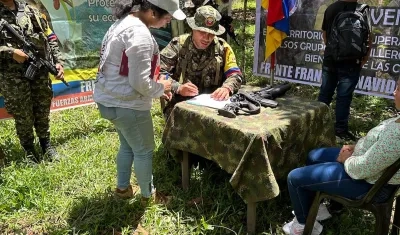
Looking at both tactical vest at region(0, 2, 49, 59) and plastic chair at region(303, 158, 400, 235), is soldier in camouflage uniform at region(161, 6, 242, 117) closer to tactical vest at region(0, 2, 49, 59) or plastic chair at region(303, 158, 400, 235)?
tactical vest at region(0, 2, 49, 59)

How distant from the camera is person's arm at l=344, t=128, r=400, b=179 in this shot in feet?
5.55

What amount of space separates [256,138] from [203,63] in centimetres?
133

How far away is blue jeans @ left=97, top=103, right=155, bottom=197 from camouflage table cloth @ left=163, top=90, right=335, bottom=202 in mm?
283

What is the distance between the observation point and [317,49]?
4512mm

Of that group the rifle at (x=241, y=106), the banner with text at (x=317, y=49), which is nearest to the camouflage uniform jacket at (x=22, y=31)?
the rifle at (x=241, y=106)

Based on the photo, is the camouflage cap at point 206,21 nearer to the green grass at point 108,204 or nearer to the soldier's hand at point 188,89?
the soldier's hand at point 188,89

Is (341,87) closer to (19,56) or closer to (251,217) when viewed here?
A: (251,217)

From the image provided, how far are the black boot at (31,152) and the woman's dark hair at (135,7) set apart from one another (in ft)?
6.56

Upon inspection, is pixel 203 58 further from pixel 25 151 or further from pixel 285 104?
pixel 25 151

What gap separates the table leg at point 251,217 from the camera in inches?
91.3

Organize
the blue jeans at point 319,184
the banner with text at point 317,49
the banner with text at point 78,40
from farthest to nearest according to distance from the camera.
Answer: the banner with text at point 78,40, the banner with text at point 317,49, the blue jeans at point 319,184

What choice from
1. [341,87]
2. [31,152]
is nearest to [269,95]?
[341,87]

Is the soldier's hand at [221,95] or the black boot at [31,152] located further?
the black boot at [31,152]

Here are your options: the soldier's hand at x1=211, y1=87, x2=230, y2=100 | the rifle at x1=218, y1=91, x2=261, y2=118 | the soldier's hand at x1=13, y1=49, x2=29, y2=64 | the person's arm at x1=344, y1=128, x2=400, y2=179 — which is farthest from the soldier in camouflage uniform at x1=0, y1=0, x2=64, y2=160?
the person's arm at x1=344, y1=128, x2=400, y2=179
